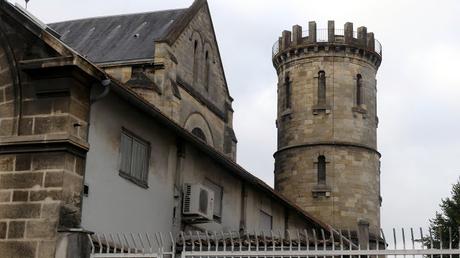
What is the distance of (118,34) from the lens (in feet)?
112

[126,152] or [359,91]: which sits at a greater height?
[359,91]

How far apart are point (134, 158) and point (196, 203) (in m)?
2.35

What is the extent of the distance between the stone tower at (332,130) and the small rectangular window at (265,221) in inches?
709

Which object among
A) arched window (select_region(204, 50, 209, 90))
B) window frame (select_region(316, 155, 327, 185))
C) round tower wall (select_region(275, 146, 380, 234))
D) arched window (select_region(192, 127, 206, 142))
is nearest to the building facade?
arched window (select_region(192, 127, 206, 142))

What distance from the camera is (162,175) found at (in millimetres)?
18016

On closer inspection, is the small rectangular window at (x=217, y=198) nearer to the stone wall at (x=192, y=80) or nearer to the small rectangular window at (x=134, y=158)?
the small rectangular window at (x=134, y=158)

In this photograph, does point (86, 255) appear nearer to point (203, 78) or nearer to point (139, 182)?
point (139, 182)

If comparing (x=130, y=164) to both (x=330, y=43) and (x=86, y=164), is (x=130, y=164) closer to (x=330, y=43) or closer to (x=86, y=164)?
(x=86, y=164)

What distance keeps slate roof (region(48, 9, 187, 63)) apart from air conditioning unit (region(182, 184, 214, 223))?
40.2 feet

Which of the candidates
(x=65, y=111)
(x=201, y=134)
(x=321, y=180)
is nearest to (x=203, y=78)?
(x=201, y=134)

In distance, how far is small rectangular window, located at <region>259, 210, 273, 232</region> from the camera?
2464 cm

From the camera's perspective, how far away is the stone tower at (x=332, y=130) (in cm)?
4353

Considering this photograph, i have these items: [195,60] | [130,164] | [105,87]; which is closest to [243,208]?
[130,164]

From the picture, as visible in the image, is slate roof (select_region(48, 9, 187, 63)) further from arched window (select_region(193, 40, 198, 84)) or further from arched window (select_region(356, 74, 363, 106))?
arched window (select_region(356, 74, 363, 106))
